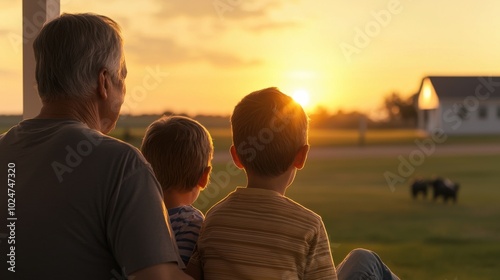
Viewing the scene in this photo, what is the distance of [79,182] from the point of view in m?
1.02

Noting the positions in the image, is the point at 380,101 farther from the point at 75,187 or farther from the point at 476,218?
the point at 75,187

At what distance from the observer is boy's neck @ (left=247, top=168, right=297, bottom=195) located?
1.24 m

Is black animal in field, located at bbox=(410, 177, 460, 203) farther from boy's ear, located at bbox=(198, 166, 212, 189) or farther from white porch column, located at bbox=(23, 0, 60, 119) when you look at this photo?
boy's ear, located at bbox=(198, 166, 212, 189)

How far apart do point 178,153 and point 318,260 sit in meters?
0.33

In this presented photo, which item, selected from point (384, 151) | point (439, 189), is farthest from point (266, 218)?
point (384, 151)

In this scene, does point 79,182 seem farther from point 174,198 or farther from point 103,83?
point 174,198

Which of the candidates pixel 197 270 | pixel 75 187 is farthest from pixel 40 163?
pixel 197 270

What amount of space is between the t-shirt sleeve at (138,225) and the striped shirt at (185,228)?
298mm

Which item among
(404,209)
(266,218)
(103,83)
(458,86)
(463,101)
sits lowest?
(404,209)

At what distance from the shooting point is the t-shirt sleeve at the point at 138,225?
0.99 metres

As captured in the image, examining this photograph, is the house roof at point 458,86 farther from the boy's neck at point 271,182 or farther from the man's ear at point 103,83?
the man's ear at point 103,83

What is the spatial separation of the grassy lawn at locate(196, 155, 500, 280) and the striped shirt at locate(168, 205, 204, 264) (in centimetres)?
406

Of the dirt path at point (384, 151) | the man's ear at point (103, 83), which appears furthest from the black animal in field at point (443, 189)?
the man's ear at point (103, 83)

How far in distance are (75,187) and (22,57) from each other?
1034mm
